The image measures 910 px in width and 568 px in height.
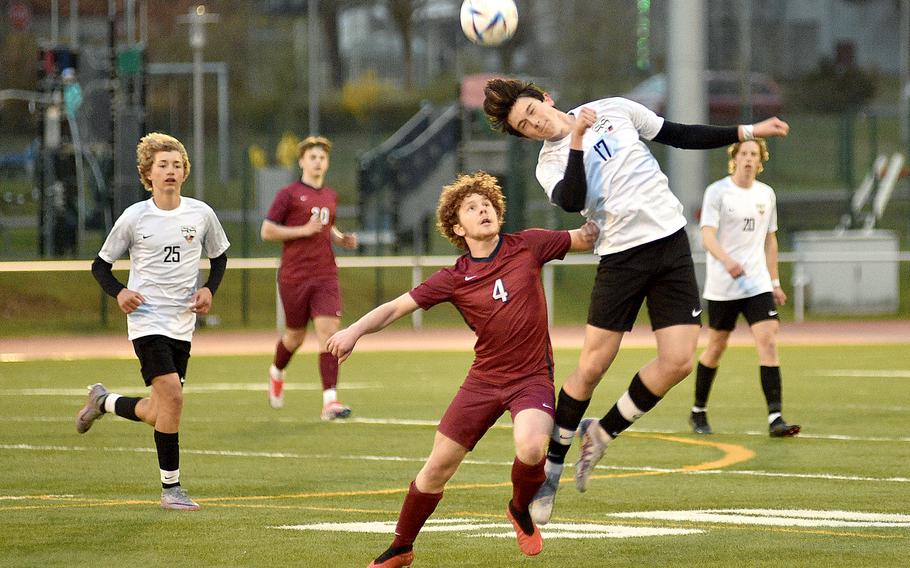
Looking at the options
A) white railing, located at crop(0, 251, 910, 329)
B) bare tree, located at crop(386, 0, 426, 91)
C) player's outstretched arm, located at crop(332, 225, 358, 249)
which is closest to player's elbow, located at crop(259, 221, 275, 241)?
player's outstretched arm, located at crop(332, 225, 358, 249)

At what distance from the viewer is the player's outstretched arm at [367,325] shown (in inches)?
260

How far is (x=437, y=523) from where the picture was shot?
7.95 meters

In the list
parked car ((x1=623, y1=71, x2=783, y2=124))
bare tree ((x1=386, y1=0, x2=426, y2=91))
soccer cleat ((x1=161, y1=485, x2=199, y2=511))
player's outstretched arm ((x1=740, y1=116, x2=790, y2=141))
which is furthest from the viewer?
bare tree ((x1=386, y1=0, x2=426, y2=91))

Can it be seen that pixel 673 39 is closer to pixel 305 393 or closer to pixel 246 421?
pixel 305 393

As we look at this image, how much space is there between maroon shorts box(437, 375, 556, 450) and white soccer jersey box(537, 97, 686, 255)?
1.42 metres

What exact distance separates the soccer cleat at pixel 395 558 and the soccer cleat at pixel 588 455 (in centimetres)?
165

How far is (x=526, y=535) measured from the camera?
7000mm

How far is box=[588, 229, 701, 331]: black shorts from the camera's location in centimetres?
815

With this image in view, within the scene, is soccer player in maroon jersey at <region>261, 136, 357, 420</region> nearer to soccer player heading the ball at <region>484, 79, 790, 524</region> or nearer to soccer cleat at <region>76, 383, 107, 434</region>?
soccer cleat at <region>76, 383, 107, 434</region>

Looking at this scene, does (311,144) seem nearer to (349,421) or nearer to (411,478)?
(349,421)

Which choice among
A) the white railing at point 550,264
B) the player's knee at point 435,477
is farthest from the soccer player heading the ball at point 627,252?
the white railing at point 550,264

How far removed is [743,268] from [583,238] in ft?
15.1

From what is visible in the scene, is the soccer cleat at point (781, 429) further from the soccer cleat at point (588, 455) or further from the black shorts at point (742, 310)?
the soccer cleat at point (588, 455)

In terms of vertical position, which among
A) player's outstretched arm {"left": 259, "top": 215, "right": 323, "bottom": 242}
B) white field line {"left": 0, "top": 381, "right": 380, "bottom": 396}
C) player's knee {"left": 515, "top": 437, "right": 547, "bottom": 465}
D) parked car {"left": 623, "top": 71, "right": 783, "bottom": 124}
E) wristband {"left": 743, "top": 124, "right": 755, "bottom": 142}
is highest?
parked car {"left": 623, "top": 71, "right": 783, "bottom": 124}
